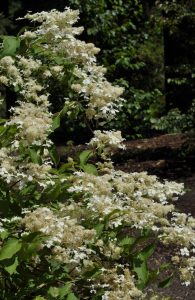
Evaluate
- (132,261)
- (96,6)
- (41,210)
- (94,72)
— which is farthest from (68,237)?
(96,6)

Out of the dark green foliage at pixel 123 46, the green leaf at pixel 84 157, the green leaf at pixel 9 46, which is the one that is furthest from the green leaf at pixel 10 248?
the dark green foliage at pixel 123 46

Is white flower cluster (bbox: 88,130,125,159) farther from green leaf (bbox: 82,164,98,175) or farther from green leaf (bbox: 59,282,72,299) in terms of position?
green leaf (bbox: 59,282,72,299)

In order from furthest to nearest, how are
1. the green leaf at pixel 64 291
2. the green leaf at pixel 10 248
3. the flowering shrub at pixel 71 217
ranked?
the green leaf at pixel 64 291
the flowering shrub at pixel 71 217
the green leaf at pixel 10 248

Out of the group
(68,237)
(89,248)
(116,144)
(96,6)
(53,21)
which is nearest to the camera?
(68,237)

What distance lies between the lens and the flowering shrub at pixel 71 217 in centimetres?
221

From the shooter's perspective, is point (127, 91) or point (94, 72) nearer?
point (94, 72)

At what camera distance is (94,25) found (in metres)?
10.6

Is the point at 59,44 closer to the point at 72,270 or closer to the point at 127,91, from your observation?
the point at 72,270

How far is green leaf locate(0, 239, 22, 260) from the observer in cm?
209

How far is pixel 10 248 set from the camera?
6.94ft

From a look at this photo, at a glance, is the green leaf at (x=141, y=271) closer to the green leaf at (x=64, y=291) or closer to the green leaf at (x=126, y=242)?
the green leaf at (x=126, y=242)

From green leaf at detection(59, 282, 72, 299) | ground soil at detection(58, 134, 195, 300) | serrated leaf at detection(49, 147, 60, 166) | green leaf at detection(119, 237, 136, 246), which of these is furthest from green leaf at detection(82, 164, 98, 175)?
ground soil at detection(58, 134, 195, 300)

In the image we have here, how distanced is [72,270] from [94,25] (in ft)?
27.8

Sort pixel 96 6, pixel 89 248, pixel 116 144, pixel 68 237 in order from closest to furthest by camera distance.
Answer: pixel 68 237 → pixel 89 248 → pixel 116 144 → pixel 96 6
